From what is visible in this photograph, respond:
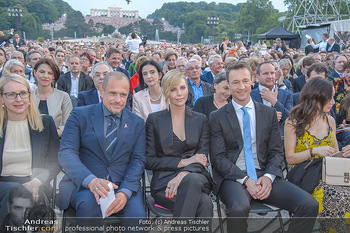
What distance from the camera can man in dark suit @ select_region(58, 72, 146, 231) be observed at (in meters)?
2.80

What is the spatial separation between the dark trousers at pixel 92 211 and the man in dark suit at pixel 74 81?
3617 mm

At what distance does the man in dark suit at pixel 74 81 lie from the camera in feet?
20.2

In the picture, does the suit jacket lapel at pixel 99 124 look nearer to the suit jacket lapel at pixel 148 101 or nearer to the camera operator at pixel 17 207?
the camera operator at pixel 17 207

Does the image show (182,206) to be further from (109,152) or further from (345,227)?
(345,227)

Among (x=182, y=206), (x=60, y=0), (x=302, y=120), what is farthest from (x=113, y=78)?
(x=60, y=0)

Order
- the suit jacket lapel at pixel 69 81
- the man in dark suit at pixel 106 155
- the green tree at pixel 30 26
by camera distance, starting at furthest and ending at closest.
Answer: the green tree at pixel 30 26, the suit jacket lapel at pixel 69 81, the man in dark suit at pixel 106 155

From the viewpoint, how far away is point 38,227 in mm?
2736

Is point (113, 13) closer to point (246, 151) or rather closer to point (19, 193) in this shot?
point (246, 151)

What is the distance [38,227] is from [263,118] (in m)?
→ 2.24

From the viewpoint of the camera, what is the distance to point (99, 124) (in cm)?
306

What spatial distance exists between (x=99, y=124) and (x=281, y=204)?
1.79m

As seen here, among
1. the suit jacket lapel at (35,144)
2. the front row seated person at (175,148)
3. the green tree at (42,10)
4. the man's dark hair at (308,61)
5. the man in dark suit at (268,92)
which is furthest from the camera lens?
the green tree at (42,10)

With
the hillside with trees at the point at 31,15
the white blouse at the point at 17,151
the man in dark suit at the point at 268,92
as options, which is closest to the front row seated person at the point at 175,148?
the white blouse at the point at 17,151

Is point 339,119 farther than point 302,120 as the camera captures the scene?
Yes
